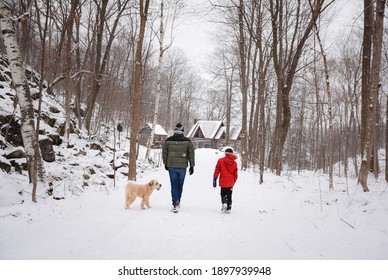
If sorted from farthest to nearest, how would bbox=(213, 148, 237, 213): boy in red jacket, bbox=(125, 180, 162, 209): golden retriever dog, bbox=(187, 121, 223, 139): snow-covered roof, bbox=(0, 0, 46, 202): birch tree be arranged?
bbox=(187, 121, 223, 139): snow-covered roof < bbox=(213, 148, 237, 213): boy in red jacket < bbox=(125, 180, 162, 209): golden retriever dog < bbox=(0, 0, 46, 202): birch tree

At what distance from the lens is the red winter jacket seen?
5742 mm

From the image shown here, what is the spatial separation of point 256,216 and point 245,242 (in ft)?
6.14

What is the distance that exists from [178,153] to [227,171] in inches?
53.8

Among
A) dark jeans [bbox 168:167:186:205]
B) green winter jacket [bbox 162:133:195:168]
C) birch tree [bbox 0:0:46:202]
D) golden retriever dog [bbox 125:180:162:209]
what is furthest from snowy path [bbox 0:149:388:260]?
birch tree [bbox 0:0:46:202]

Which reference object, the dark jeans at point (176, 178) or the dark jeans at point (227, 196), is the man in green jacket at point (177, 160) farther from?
the dark jeans at point (227, 196)

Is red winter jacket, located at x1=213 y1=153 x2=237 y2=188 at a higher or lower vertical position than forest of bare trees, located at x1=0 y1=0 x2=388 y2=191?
lower

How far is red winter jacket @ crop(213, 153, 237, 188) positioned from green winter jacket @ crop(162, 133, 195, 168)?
77cm

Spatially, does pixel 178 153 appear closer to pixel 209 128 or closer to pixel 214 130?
pixel 214 130

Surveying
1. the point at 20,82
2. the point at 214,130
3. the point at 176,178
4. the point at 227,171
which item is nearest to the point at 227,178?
the point at 227,171

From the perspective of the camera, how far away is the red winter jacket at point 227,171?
226 inches

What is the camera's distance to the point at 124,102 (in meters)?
29.1

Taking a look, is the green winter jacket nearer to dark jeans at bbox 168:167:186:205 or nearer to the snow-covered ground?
dark jeans at bbox 168:167:186:205

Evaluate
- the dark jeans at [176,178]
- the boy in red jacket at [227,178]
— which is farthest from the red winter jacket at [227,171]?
the dark jeans at [176,178]
